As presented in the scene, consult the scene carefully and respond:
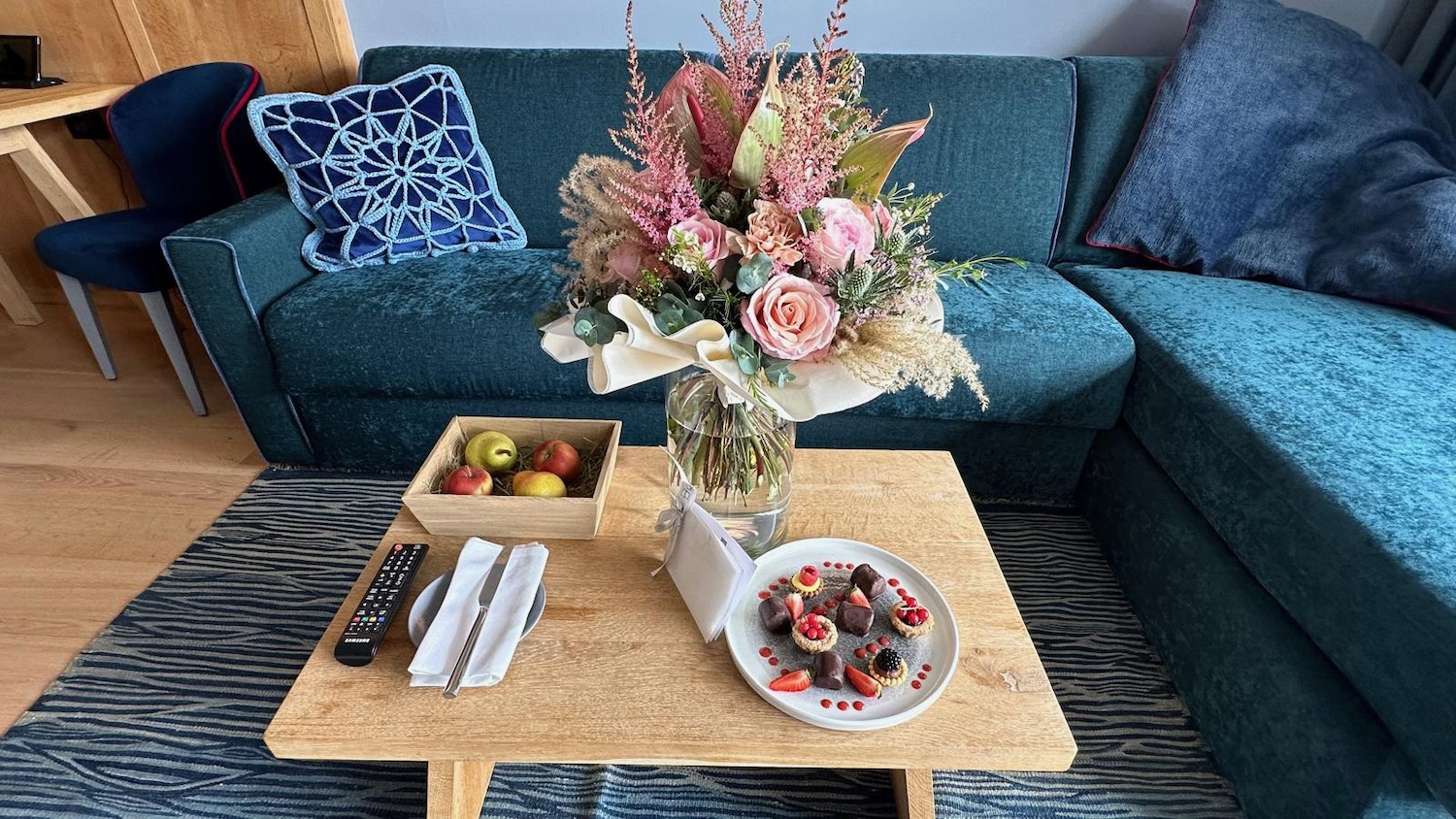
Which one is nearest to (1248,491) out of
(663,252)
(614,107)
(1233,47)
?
(663,252)

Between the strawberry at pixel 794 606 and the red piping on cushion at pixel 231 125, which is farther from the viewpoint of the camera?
the red piping on cushion at pixel 231 125

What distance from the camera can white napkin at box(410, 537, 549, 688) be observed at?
771 millimetres

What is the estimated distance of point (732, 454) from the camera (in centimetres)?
88

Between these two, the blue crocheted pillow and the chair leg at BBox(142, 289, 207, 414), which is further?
the chair leg at BBox(142, 289, 207, 414)

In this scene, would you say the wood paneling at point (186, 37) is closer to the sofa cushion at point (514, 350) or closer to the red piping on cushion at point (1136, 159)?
the sofa cushion at point (514, 350)

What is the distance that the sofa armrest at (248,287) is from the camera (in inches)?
57.3

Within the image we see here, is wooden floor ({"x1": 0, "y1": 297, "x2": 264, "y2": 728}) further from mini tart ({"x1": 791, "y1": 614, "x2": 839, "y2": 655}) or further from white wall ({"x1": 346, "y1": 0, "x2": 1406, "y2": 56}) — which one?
mini tart ({"x1": 791, "y1": 614, "x2": 839, "y2": 655})

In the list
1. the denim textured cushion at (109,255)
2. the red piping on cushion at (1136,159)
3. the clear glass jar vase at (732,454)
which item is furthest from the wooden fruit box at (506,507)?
the red piping on cushion at (1136,159)

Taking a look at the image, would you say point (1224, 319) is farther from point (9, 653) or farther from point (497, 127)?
point (9, 653)

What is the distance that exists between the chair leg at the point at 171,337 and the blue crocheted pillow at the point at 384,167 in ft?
1.64

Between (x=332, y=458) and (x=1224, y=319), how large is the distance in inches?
78.3

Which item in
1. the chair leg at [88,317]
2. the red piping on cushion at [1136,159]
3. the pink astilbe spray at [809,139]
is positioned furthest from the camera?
the chair leg at [88,317]

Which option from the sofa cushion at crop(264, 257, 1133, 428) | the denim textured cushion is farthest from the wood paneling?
the sofa cushion at crop(264, 257, 1133, 428)

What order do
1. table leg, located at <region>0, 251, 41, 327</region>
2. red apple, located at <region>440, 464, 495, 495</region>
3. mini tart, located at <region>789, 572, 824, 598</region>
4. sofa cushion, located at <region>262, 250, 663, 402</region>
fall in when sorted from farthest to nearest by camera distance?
table leg, located at <region>0, 251, 41, 327</region>
sofa cushion, located at <region>262, 250, 663, 402</region>
red apple, located at <region>440, 464, 495, 495</region>
mini tart, located at <region>789, 572, 824, 598</region>
